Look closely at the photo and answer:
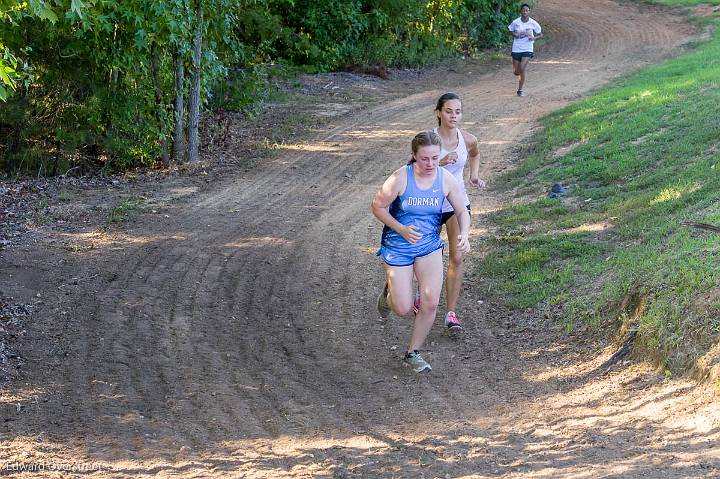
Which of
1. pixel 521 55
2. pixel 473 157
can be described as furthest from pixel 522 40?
pixel 473 157

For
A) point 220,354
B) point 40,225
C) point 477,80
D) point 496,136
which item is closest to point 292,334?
point 220,354

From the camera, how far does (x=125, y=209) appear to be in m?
11.4

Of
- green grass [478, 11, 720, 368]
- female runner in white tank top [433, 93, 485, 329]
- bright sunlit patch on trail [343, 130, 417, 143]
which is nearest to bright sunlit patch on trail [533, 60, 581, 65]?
green grass [478, 11, 720, 368]

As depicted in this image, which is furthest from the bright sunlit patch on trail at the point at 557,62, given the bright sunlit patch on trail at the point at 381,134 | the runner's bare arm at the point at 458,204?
the runner's bare arm at the point at 458,204

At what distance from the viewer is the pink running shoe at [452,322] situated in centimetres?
737

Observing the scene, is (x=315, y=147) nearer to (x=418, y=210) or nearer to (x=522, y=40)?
(x=522, y=40)

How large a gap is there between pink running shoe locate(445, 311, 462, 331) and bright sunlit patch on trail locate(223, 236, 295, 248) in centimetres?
300

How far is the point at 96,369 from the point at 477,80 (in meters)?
16.7

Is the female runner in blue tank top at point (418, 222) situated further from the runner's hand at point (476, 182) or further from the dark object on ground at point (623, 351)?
the dark object on ground at point (623, 351)

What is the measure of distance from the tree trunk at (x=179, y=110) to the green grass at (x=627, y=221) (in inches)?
198

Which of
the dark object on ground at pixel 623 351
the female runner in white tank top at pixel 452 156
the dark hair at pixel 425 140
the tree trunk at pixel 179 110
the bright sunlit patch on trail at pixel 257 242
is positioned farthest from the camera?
the tree trunk at pixel 179 110

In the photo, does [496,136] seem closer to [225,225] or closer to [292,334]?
[225,225]

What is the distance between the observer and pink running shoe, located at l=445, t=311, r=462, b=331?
737 centimetres

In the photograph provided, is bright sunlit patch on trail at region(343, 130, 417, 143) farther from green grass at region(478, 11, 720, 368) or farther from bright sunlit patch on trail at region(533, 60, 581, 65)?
bright sunlit patch on trail at region(533, 60, 581, 65)
